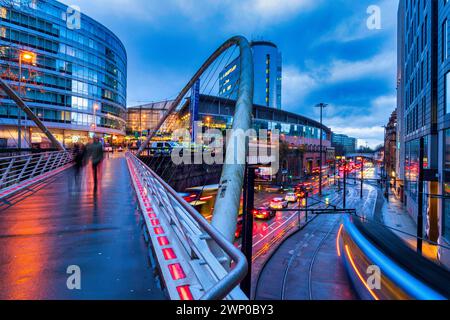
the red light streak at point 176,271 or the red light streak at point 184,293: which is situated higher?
the red light streak at point 176,271

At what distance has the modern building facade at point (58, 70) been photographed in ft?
146

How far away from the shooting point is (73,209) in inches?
276

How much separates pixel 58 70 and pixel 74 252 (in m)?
62.4

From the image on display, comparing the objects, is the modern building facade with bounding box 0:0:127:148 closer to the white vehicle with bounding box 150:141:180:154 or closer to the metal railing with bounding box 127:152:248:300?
the white vehicle with bounding box 150:141:180:154

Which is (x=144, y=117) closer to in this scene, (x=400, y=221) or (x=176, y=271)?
(x=400, y=221)

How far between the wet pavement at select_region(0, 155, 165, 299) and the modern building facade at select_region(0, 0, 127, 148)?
42.3 meters

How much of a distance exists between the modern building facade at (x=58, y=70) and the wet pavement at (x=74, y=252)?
4231 cm

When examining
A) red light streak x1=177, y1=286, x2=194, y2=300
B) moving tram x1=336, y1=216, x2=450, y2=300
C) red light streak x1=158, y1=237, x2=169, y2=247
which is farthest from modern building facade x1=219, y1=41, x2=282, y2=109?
red light streak x1=177, y1=286, x2=194, y2=300

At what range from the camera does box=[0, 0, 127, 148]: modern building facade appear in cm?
4447

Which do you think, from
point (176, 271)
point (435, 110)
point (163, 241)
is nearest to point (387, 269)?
point (163, 241)

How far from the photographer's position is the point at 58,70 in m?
51.8

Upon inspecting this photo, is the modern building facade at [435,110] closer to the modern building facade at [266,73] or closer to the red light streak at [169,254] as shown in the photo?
the red light streak at [169,254]

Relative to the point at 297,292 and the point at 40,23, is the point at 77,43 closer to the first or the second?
the point at 40,23

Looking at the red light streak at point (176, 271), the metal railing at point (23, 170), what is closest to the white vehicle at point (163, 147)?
the metal railing at point (23, 170)
